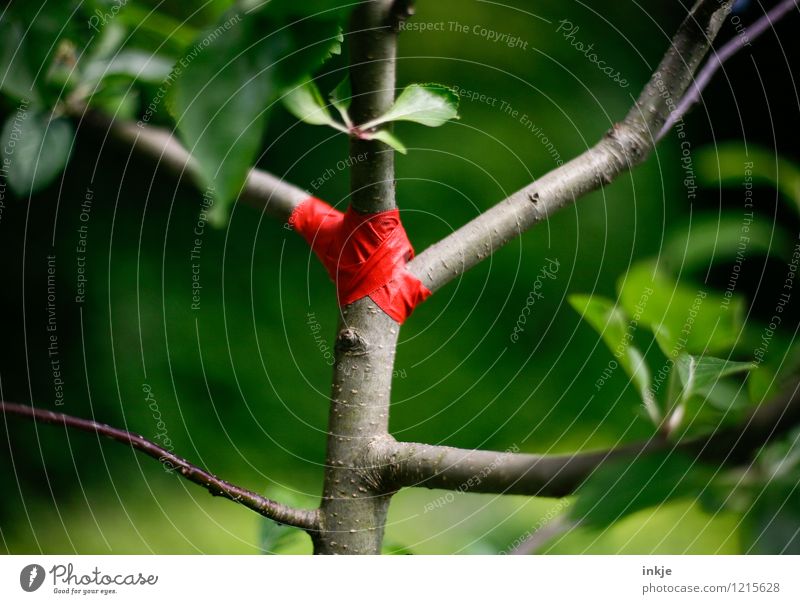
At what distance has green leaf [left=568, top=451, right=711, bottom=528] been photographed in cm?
16

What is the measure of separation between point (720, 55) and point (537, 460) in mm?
228

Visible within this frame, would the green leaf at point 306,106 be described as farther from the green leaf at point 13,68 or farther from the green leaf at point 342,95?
the green leaf at point 13,68

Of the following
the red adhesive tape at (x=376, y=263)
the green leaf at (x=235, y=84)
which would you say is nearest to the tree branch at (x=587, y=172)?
the red adhesive tape at (x=376, y=263)

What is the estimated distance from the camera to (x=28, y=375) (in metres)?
0.43

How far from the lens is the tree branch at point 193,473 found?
0.78 ft

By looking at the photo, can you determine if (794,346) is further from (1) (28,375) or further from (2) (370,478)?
(1) (28,375)

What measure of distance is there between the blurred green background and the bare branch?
6cm

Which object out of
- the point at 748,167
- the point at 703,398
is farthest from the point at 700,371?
the point at 748,167

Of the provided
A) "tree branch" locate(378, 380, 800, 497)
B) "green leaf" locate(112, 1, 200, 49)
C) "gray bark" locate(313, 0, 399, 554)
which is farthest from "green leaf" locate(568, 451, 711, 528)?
"green leaf" locate(112, 1, 200, 49)

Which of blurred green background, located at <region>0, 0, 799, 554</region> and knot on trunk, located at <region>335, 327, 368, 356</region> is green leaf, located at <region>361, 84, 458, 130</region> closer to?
knot on trunk, located at <region>335, 327, 368, 356</region>

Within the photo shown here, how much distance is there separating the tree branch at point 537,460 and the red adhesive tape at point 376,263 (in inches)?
2.1

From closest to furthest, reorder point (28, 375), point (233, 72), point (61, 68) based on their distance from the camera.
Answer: point (233, 72) < point (61, 68) < point (28, 375)

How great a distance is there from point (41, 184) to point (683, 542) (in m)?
0.39
